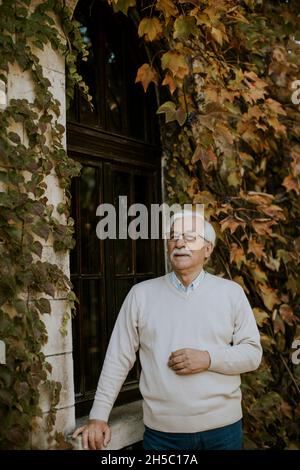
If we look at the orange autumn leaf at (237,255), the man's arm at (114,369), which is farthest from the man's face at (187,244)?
the orange autumn leaf at (237,255)

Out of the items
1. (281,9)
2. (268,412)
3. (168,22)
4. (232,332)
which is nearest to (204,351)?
(232,332)

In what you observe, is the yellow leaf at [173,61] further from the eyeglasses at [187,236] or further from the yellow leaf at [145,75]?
the eyeglasses at [187,236]

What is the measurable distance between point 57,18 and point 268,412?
232 cm

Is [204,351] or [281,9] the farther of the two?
[281,9]

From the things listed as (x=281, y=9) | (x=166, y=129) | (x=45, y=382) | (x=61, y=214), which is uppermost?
(x=281, y=9)

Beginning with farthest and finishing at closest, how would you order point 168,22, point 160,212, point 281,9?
point 281,9
point 160,212
point 168,22

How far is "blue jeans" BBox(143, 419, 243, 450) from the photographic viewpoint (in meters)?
2.12

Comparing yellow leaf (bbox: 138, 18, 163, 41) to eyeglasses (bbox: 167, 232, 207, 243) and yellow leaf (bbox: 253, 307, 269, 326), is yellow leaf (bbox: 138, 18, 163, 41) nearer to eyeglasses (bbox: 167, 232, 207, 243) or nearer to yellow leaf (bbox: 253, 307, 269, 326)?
eyeglasses (bbox: 167, 232, 207, 243)

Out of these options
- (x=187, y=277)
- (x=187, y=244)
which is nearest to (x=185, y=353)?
(x=187, y=277)

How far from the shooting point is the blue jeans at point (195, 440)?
2123 millimetres

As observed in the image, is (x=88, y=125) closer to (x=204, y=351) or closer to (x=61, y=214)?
(x=61, y=214)

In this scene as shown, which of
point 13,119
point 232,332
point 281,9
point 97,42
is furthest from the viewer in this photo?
point 281,9

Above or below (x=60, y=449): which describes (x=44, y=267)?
above

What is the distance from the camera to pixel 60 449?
218 cm
